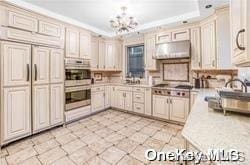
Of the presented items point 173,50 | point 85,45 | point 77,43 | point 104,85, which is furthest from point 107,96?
point 173,50

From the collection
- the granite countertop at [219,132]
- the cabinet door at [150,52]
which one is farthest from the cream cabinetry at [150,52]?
the granite countertop at [219,132]

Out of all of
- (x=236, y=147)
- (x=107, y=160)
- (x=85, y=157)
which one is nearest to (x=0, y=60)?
(x=85, y=157)

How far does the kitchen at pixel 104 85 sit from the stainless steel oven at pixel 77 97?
0.03 meters

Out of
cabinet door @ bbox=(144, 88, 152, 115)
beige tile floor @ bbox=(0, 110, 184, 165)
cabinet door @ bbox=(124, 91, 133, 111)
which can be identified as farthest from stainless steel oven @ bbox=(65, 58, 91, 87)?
cabinet door @ bbox=(144, 88, 152, 115)

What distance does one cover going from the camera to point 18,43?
2.55 m

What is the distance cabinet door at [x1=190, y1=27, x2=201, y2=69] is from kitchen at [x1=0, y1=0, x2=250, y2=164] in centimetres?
2

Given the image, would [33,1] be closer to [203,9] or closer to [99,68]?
[99,68]

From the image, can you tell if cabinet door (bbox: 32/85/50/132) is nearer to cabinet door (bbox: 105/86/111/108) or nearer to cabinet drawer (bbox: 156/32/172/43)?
cabinet door (bbox: 105/86/111/108)

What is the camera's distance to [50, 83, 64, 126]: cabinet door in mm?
3144

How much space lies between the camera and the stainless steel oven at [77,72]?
3453 mm

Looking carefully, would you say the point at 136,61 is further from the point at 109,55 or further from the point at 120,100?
the point at 120,100

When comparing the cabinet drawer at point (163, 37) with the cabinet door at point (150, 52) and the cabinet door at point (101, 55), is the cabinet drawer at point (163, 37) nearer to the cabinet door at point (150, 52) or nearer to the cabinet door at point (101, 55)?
the cabinet door at point (150, 52)

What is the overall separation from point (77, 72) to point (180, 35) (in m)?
2.79

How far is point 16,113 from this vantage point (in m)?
2.55
